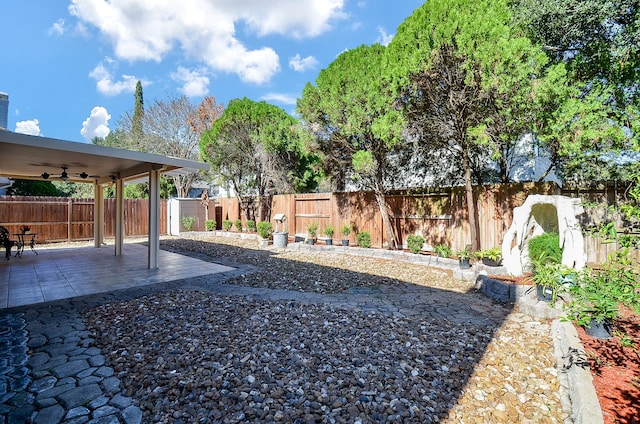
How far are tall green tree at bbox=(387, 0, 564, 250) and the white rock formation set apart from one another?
4.78 ft

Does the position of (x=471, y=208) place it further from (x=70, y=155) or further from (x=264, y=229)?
(x=70, y=155)

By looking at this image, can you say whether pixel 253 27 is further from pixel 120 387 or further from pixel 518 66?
pixel 120 387

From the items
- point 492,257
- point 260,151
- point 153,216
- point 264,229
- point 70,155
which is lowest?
point 492,257

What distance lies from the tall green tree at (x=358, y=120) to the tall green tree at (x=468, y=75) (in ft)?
2.23

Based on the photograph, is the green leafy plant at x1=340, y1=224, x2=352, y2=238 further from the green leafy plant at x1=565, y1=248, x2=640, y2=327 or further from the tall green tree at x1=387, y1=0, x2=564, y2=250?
the green leafy plant at x1=565, y1=248, x2=640, y2=327

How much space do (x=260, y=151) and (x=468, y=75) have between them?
8761mm

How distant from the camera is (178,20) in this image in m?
9.20

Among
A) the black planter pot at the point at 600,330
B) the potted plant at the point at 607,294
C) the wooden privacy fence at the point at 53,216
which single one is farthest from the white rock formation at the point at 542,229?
the wooden privacy fence at the point at 53,216

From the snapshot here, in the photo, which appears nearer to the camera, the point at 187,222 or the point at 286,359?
the point at 286,359

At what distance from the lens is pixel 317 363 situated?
2.77 metres

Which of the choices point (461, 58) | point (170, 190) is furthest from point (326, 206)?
point (170, 190)

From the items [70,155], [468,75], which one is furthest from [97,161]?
[468,75]

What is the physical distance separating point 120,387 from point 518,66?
7636mm

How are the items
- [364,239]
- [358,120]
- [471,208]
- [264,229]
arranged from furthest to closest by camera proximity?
[264,229] < [364,239] < [358,120] < [471,208]
